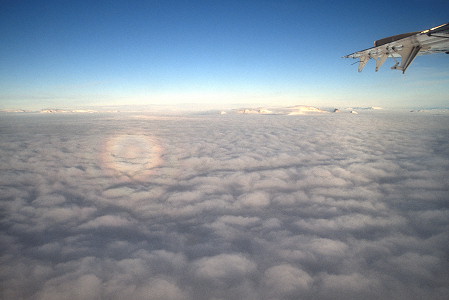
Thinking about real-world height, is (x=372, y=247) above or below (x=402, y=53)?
below

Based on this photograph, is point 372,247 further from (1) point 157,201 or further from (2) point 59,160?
(2) point 59,160

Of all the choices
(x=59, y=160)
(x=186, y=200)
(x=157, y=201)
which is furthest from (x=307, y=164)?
(x=59, y=160)

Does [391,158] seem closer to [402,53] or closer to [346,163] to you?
[346,163]

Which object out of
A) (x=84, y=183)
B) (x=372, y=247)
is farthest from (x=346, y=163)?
(x=84, y=183)

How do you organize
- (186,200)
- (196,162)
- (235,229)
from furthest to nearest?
(196,162) < (186,200) < (235,229)

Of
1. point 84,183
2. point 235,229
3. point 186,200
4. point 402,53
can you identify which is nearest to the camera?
point 235,229

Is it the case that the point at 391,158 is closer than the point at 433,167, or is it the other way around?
the point at 433,167
